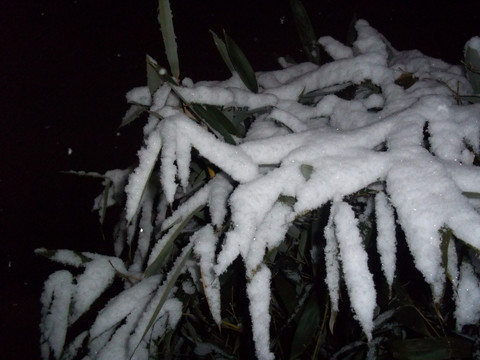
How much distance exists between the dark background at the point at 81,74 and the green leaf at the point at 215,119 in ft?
5.86

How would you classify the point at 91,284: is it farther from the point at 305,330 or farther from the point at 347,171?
the point at 347,171

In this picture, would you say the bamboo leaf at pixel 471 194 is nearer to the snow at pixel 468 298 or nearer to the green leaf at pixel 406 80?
the snow at pixel 468 298

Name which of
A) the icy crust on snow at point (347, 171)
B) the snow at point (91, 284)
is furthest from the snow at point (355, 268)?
the snow at point (91, 284)

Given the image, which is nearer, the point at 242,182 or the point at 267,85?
the point at 242,182

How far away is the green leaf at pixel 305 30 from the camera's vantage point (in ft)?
3.00

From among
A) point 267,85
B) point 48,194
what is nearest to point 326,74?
point 267,85

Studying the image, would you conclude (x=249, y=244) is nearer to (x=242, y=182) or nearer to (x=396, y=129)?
(x=242, y=182)

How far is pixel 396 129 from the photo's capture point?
0.54 meters

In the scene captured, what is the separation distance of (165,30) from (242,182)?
0.29 metres

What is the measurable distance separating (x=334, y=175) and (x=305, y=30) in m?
0.63

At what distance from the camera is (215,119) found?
590mm

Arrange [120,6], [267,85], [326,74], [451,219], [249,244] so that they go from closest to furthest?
[451,219]
[249,244]
[326,74]
[267,85]
[120,6]

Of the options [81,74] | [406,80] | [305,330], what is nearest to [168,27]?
[406,80]

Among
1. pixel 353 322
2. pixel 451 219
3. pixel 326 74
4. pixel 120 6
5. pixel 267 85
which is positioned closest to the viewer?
pixel 451 219
